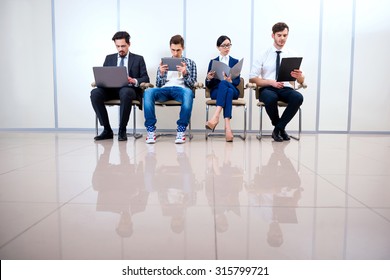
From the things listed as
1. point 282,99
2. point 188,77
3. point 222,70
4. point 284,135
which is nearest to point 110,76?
point 188,77

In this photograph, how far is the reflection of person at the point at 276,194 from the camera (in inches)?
42.8

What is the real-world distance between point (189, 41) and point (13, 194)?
3.76 metres

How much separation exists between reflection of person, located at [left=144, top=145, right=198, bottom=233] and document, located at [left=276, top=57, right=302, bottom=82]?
5.71 feet

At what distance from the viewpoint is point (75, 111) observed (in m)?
4.96

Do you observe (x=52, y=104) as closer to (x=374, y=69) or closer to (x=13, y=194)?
(x=13, y=194)

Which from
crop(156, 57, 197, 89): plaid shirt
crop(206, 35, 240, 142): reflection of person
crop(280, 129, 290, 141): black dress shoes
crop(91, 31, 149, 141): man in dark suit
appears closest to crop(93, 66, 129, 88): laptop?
crop(91, 31, 149, 141): man in dark suit

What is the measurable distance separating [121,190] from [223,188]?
19.0 inches

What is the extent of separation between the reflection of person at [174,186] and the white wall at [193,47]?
2811mm

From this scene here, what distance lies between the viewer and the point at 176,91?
3.59 meters

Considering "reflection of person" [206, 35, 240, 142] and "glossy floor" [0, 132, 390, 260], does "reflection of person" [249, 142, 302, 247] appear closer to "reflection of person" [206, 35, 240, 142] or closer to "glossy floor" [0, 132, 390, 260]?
"glossy floor" [0, 132, 390, 260]

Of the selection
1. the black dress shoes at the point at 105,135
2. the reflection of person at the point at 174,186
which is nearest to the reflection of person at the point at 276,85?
the reflection of person at the point at 174,186

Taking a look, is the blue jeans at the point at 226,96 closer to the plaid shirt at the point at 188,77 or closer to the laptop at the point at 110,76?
the plaid shirt at the point at 188,77

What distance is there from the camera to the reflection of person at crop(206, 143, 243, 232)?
3.89 feet
